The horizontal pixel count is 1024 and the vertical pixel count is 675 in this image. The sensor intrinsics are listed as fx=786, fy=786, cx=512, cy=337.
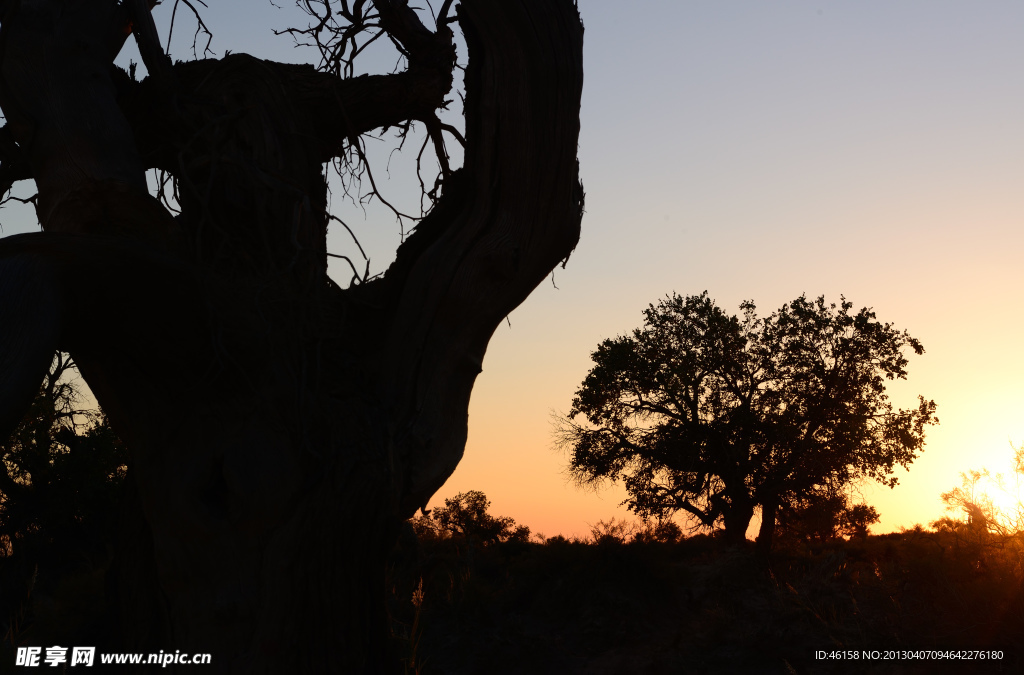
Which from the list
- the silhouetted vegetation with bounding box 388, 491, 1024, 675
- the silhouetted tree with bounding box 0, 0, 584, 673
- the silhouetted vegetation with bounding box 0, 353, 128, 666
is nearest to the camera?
the silhouetted tree with bounding box 0, 0, 584, 673

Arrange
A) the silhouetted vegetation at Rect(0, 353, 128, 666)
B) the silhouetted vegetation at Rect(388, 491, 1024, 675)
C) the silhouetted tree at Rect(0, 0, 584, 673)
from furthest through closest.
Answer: the silhouetted vegetation at Rect(0, 353, 128, 666) < the silhouetted vegetation at Rect(388, 491, 1024, 675) < the silhouetted tree at Rect(0, 0, 584, 673)

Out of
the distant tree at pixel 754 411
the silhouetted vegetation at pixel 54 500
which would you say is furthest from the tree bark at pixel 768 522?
the silhouetted vegetation at pixel 54 500

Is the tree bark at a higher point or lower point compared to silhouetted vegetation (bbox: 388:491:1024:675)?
higher

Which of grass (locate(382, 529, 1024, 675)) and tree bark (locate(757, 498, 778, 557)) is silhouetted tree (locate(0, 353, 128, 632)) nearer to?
grass (locate(382, 529, 1024, 675))

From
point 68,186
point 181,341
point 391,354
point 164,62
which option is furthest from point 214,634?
point 164,62

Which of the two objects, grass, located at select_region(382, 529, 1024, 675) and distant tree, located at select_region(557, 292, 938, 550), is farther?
distant tree, located at select_region(557, 292, 938, 550)

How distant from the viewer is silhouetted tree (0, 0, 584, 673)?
12.4 ft

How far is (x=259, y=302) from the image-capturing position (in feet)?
13.3

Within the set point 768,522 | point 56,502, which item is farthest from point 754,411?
point 56,502

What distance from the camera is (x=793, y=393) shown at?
18.2 m

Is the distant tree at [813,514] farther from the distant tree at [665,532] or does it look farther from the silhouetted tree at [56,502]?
the silhouetted tree at [56,502]

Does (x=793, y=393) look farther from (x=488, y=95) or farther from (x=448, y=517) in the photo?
(x=488, y=95)

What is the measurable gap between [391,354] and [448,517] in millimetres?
21442

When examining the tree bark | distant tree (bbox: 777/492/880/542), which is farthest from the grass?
distant tree (bbox: 777/492/880/542)
